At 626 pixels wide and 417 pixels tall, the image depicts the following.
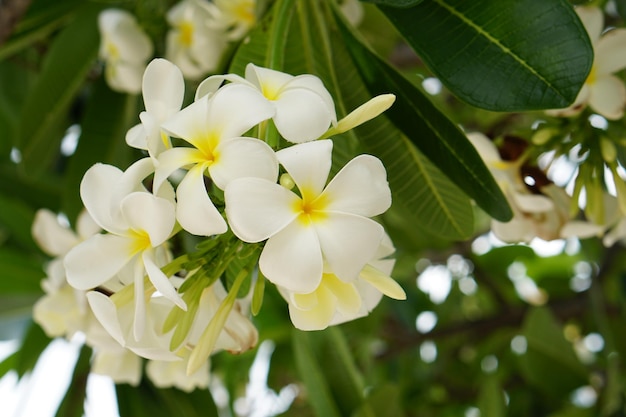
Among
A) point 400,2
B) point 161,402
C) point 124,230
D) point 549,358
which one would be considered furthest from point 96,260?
point 549,358

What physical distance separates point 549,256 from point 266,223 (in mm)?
1497

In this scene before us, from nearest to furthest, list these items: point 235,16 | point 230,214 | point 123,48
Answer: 1. point 230,214
2. point 235,16
3. point 123,48

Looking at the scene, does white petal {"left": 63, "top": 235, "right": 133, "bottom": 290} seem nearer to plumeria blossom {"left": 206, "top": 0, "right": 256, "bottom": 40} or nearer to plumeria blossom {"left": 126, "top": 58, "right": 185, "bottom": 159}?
plumeria blossom {"left": 126, "top": 58, "right": 185, "bottom": 159}

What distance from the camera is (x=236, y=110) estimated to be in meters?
0.41

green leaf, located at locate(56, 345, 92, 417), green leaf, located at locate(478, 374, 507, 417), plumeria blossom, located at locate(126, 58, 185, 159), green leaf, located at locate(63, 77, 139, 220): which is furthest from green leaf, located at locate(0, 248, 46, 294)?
plumeria blossom, located at locate(126, 58, 185, 159)

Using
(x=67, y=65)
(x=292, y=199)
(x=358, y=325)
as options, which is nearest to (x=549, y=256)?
(x=358, y=325)

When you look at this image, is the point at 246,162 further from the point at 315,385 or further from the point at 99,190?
the point at 315,385

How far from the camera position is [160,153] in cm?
43

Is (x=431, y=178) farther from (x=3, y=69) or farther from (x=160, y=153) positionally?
(x=3, y=69)

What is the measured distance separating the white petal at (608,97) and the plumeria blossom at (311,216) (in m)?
0.30

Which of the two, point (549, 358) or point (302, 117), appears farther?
point (549, 358)

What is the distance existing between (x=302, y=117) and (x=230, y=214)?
0.08m

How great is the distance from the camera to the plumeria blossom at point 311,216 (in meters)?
0.38

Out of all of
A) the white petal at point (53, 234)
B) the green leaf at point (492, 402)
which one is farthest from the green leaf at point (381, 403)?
the white petal at point (53, 234)
